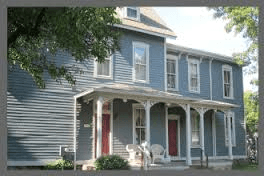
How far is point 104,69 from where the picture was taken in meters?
15.3

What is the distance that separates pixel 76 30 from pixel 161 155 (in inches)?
306

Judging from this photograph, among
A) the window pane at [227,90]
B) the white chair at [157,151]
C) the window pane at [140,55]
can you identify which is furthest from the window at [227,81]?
the white chair at [157,151]

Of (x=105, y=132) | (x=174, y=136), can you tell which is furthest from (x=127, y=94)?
(x=174, y=136)

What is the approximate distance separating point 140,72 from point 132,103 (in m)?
1.70

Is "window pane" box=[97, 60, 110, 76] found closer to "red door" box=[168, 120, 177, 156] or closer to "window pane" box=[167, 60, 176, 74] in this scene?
"window pane" box=[167, 60, 176, 74]

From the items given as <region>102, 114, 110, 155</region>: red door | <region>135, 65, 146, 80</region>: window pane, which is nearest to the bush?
<region>102, 114, 110, 155</region>: red door

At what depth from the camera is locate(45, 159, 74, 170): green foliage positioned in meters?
12.9

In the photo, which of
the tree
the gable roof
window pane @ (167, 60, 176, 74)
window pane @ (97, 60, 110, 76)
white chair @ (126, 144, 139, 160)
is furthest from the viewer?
window pane @ (167, 60, 176, 74)

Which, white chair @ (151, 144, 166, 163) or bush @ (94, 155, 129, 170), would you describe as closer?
bush @ (94, 155, 129, 170)

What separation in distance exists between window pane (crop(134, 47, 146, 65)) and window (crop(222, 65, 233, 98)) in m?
6.50

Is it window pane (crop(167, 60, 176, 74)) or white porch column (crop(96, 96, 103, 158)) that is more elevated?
window pane (crop(167, 60, 176, 74))

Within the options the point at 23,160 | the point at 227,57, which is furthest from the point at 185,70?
the point at 23,160

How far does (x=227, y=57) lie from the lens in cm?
2067
